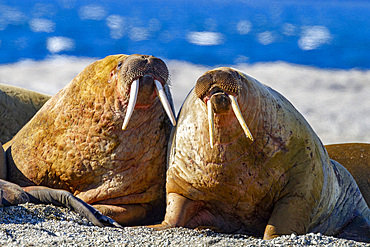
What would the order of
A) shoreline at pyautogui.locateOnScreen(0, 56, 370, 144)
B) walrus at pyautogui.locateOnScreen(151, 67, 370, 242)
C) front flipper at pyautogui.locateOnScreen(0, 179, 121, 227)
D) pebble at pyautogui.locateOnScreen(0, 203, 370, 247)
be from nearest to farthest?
pebble at pyautogui.locateOnScreen(0, 203, 370, 247) → front flipper at pyautogui.locateOnScreen(0, 179, 121, 227) → walrus at pyautogui.locateOnScreen(151, 67, 370, 242) → shoreline at pyautogui.locateOnScreen(0, 56, 370, 144)

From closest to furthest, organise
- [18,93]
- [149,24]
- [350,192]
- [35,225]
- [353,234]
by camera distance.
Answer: [35,225] < [353,234] < [350,192] < [18,93] < [149,24]

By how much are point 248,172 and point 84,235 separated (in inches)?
61.5

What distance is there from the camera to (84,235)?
388 cm

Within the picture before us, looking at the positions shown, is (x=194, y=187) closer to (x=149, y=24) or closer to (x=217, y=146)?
(x=217, y=146)

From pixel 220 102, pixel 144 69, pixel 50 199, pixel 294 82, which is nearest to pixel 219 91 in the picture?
pixel 220 102

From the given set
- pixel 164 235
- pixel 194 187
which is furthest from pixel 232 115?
pixel 164 235

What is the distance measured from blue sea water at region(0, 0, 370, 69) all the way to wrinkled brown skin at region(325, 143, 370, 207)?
11.9m

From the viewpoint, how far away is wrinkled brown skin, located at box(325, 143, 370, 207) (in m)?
6.98

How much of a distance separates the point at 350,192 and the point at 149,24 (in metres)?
17.6

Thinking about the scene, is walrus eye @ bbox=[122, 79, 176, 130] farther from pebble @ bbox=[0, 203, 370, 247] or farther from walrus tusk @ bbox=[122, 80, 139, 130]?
pebble @ bbox=[0, 203, 370, 247]

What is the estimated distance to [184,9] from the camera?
23.9 m

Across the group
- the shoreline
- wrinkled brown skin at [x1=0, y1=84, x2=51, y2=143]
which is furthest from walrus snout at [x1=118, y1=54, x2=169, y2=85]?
the shoreline

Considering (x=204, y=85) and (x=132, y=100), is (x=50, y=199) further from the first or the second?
(x=204, y=85)

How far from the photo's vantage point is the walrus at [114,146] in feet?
16.7
